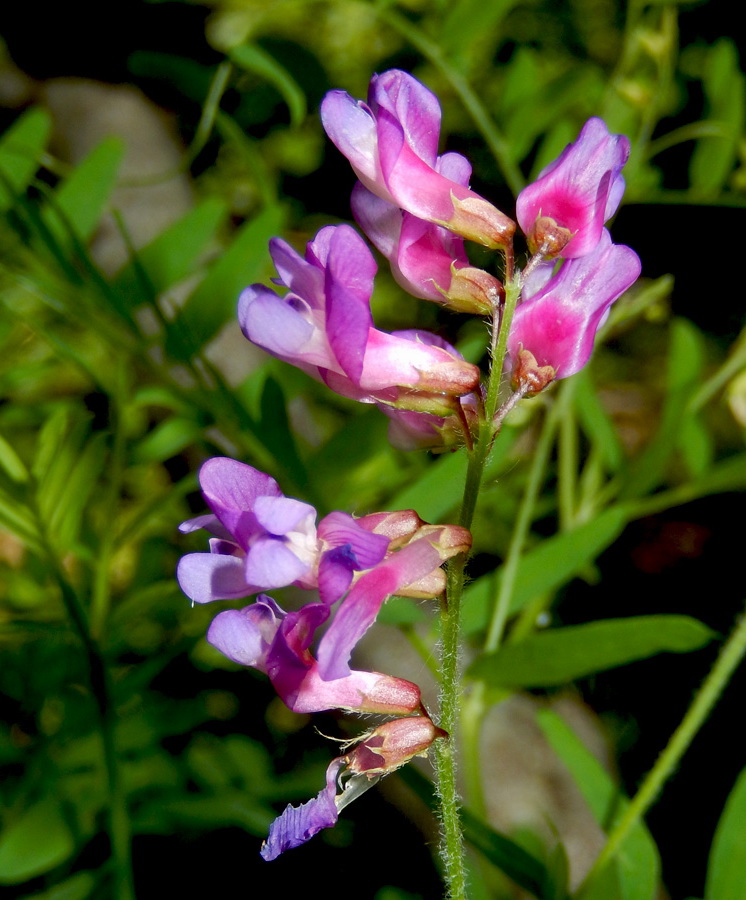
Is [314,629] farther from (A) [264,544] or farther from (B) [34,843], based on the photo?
(B) [34,843]

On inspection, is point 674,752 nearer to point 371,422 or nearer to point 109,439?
point 371,422

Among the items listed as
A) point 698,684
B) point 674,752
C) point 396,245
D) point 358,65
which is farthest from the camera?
point 358,65

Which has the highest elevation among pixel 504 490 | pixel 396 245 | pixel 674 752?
pixel 396 245

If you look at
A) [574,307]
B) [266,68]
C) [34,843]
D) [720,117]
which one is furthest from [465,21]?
[34,843]

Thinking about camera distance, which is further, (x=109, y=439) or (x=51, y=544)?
(x=109, y=439)

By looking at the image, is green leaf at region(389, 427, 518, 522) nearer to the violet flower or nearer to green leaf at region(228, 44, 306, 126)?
the violet flower

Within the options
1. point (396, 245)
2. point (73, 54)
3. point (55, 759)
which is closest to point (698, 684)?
point (55, 759)

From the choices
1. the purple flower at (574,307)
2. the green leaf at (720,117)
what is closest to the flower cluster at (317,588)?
the purple flower at (574,307)
